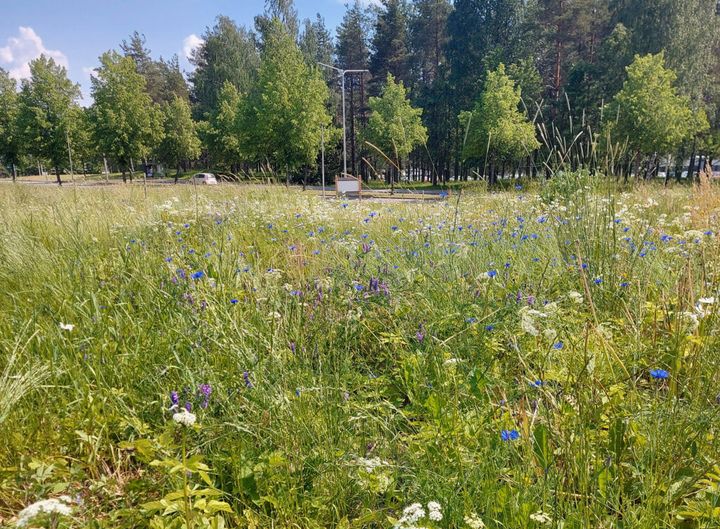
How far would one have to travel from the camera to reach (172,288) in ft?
7.74

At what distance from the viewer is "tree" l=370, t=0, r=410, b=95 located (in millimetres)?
38312

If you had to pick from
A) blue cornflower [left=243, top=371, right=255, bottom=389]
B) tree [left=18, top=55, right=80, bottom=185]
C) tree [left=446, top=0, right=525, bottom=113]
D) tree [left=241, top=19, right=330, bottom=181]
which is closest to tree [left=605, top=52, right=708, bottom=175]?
tree [left=446, top=0, right=525, bottom=113]

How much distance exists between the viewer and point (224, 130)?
123 ft

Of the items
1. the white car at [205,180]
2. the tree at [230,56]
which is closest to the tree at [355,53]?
the tree at [230,56]

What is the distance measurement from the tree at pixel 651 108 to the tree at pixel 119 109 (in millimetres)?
28201

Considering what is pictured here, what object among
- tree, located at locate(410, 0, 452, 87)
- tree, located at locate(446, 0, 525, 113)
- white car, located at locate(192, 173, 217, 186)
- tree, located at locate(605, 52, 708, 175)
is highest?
tree, located at locate(410, 0, 452, 87)

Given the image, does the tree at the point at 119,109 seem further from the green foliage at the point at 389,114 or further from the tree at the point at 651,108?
the tree at the point at 651,108

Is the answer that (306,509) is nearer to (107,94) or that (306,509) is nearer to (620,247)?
(620,247)

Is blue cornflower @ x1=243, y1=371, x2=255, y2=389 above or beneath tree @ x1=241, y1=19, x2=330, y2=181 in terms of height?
beneath

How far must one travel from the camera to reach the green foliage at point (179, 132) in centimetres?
3828

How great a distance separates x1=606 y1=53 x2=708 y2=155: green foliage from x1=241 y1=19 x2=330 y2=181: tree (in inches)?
636

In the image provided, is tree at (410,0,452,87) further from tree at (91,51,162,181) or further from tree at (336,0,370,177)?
tree at (91,51,162,181)

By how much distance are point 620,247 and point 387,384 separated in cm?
207

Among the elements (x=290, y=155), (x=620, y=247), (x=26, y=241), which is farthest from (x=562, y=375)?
(x=290, y=155)
